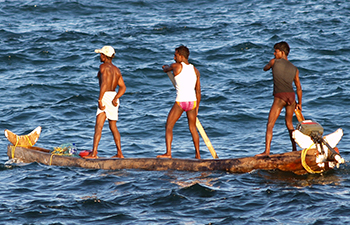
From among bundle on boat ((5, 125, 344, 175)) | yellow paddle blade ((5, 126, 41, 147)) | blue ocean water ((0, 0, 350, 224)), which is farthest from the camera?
yellow paddle blade ((5, 126, 41, 147))

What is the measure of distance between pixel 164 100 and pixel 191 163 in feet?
25.8

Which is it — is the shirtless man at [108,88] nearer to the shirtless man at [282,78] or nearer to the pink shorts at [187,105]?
the pink shorts at [187,105]

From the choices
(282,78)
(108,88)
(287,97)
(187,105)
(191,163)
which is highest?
(282,78)

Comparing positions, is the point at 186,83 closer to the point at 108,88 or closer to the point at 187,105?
the point at 187,105

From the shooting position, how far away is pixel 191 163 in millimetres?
9891

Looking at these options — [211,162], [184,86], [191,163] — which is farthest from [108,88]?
[211,162]

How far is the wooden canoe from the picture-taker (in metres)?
9.19

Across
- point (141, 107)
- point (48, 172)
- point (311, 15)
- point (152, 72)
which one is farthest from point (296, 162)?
point (311, 15)

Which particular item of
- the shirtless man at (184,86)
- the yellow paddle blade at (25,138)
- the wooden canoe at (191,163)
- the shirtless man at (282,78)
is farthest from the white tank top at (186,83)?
the yellow paddle blade at (25,138)

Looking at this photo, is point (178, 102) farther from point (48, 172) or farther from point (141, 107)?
point (141, 107)

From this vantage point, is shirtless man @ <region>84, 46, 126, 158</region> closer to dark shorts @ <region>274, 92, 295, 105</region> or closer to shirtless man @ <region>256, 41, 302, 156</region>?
shirtless man @ <region>256, 41, 302, 156</region>

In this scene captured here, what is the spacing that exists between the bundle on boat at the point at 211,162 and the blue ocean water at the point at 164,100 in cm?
16

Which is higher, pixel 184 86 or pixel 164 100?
pixel 184 86

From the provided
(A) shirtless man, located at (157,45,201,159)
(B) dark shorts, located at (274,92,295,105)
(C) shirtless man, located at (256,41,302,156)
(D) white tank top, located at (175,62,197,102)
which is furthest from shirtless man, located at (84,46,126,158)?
(B) dark shorts, located at (274,92,295,105)
